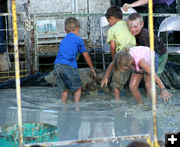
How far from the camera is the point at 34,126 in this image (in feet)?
12.9

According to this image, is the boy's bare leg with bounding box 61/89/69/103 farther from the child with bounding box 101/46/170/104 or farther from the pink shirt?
the pink shirt

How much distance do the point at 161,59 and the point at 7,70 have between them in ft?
10.7

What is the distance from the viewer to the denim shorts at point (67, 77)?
6258 millimetres

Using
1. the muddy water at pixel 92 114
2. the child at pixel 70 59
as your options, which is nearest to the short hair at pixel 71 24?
the child at pixel 70 59

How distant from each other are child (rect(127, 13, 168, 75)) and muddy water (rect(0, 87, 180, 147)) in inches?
26.0

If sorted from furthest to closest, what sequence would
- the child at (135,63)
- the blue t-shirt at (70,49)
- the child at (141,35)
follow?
the blue t-shirt at (70,49) < the child at (141,35) < the child at (135,63)

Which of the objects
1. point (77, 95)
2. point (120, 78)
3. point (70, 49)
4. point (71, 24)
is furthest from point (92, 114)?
point (71, 24)

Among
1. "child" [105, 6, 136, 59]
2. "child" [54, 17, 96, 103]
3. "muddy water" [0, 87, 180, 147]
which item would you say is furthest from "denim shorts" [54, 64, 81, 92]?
"child" [105, 6, 136, 59]

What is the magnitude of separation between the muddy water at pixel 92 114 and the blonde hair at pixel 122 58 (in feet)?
2.02

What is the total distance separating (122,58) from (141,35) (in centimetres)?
71

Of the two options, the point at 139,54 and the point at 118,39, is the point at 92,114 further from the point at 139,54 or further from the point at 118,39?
the point at 118,39

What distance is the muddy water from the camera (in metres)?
4.76

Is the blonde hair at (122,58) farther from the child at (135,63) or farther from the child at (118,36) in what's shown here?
the child at (118,36)

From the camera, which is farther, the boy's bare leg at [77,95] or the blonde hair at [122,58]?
the boy's bare leg at [77,95]
